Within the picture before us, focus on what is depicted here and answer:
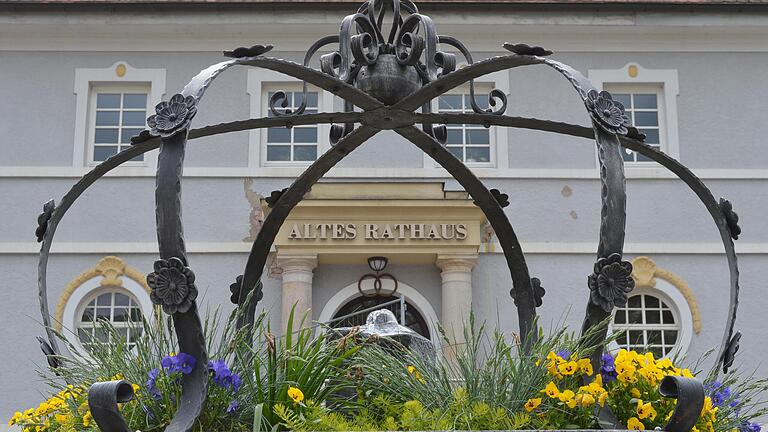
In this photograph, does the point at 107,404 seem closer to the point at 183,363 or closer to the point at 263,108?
the point at 183,363

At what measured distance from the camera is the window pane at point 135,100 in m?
16.6

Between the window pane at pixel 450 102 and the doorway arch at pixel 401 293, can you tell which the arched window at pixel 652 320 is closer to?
the doorway arch at pixel 401 293

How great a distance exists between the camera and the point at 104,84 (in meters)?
16.6

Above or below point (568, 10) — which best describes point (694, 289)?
below

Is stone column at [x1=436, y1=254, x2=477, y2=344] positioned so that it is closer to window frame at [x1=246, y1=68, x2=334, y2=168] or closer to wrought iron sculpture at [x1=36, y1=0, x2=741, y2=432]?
window frame at [x1=246, y1=68, x2=334, y2=168]

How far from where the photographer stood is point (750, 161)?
53.6 ft

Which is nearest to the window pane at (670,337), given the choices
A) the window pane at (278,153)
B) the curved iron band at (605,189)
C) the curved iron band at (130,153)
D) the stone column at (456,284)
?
the stone column at (456,284)

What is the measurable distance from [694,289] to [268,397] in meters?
12.8

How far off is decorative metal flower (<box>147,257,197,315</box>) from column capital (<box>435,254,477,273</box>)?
38.4 ft

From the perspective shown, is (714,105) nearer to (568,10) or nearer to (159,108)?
(568,10)

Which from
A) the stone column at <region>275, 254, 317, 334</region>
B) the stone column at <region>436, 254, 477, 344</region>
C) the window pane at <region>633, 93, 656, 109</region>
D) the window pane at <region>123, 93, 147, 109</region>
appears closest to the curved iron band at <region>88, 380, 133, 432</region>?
the stone column at <region>275, 254, 317, 334</region>

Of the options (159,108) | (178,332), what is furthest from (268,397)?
(159,108)

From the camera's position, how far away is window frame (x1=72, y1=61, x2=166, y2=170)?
16.2 metres

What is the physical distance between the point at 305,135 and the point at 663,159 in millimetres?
11612
